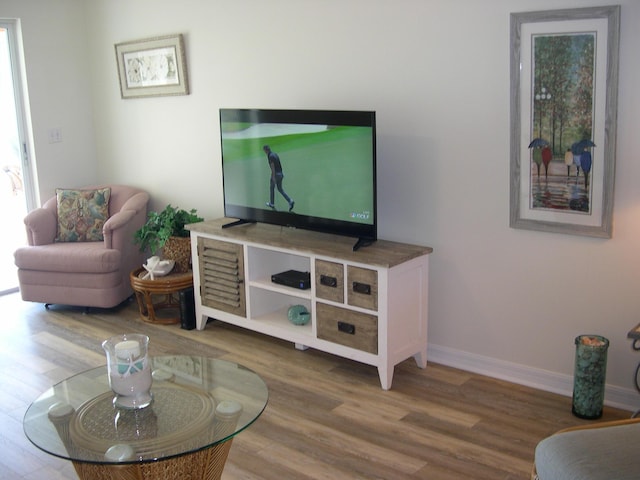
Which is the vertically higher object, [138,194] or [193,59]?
[193,59]

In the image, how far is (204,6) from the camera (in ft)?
15.9

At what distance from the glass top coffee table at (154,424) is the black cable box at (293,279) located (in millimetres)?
1217

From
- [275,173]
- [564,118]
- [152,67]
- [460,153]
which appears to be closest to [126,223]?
[152,67]

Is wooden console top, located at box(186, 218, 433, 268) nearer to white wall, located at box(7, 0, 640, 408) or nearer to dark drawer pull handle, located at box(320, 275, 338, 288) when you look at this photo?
dark drawer pull handle, located at box(320, 275, 338, 288)

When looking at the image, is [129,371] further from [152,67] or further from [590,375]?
[152,67]

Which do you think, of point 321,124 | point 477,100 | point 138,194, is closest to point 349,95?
point 321,124

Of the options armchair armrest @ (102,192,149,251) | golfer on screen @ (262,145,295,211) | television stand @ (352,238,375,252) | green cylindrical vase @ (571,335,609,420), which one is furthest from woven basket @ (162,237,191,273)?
green cylindrical vase @ (571,335,609,420)

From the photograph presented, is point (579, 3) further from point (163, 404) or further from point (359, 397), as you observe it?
point (163, 404)

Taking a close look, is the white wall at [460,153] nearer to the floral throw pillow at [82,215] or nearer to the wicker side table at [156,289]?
the wicker side table at [156,289]

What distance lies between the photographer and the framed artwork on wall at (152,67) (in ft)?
16.6

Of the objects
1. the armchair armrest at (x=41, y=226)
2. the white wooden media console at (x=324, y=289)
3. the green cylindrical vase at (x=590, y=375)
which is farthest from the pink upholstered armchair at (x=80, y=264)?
the green cylindrical vase at (x=590, y=375)

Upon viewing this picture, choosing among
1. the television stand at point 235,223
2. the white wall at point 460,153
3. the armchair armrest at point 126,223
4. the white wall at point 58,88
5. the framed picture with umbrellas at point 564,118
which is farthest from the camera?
the white wall at point 58,88

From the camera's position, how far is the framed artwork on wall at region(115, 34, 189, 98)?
5074 mm

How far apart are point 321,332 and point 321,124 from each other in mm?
1130
